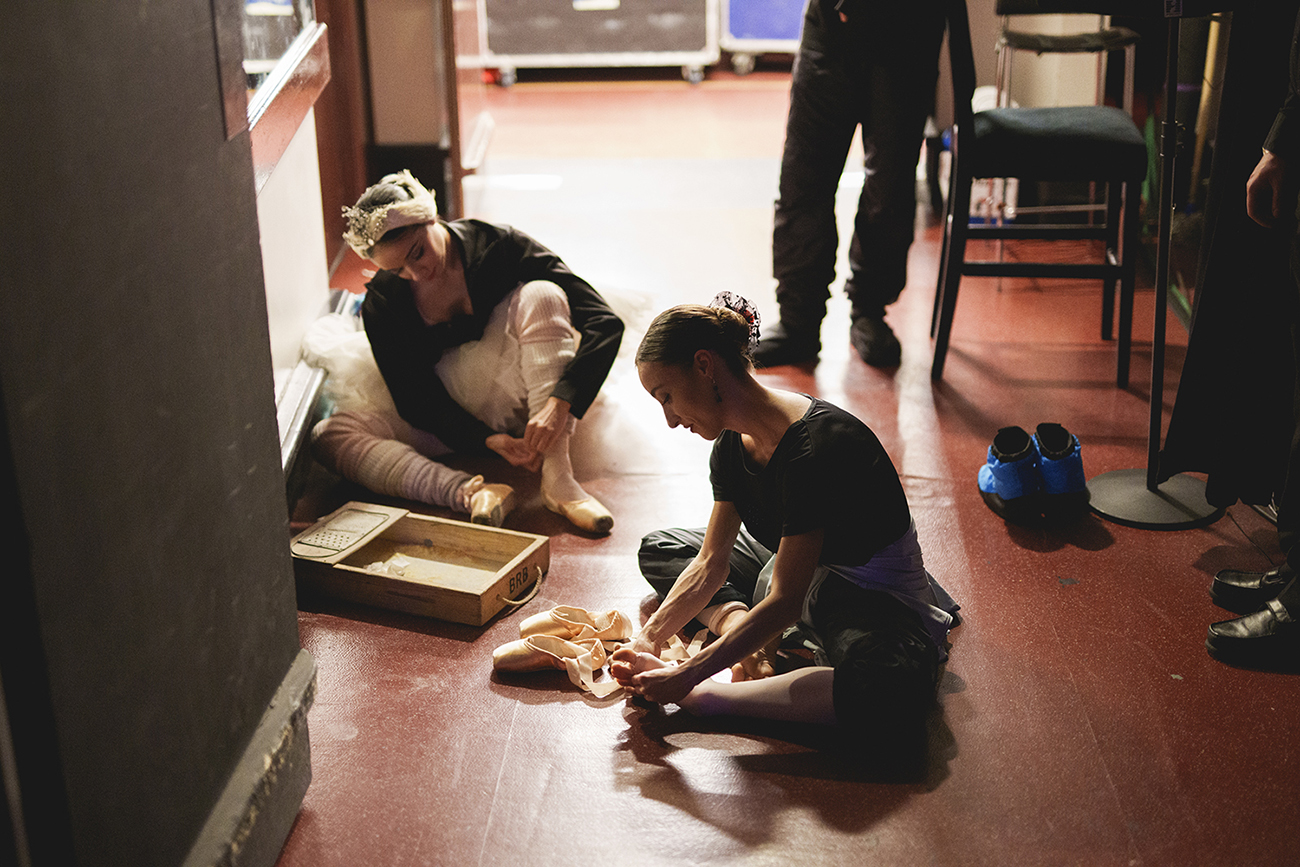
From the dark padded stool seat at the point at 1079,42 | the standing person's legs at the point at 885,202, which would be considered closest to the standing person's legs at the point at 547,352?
the standing person's legs at the point at 885,202

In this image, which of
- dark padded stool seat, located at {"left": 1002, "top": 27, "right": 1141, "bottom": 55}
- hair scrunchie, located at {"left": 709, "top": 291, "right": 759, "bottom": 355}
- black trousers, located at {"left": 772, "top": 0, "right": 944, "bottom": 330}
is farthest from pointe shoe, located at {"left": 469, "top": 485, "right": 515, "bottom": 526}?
dark padded stool seat, located at {"left": 1002, "top": 27, "right": 1141, "bottom": 55}

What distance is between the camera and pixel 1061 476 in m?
2.67

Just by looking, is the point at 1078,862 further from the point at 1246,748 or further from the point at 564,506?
the point at 564,506

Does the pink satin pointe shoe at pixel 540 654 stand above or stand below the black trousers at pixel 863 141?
below

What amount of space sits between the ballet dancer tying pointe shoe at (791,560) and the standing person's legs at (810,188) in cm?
148

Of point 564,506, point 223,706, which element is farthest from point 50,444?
point 564,506

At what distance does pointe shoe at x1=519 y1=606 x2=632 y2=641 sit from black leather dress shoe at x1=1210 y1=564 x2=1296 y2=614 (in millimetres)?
1137

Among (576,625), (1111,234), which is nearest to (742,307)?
(576,625)

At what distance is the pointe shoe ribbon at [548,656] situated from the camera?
2.14 metres

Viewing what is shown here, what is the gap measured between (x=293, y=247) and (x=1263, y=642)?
241cm

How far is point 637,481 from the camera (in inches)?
117

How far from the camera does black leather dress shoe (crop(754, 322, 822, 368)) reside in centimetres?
365

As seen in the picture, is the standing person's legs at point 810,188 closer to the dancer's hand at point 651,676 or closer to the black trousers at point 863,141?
the black trousers at point 863,141

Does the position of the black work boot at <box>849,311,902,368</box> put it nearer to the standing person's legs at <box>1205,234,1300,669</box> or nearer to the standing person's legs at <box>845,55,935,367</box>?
the standing person's legs at <box>845,55,935,367</box>
